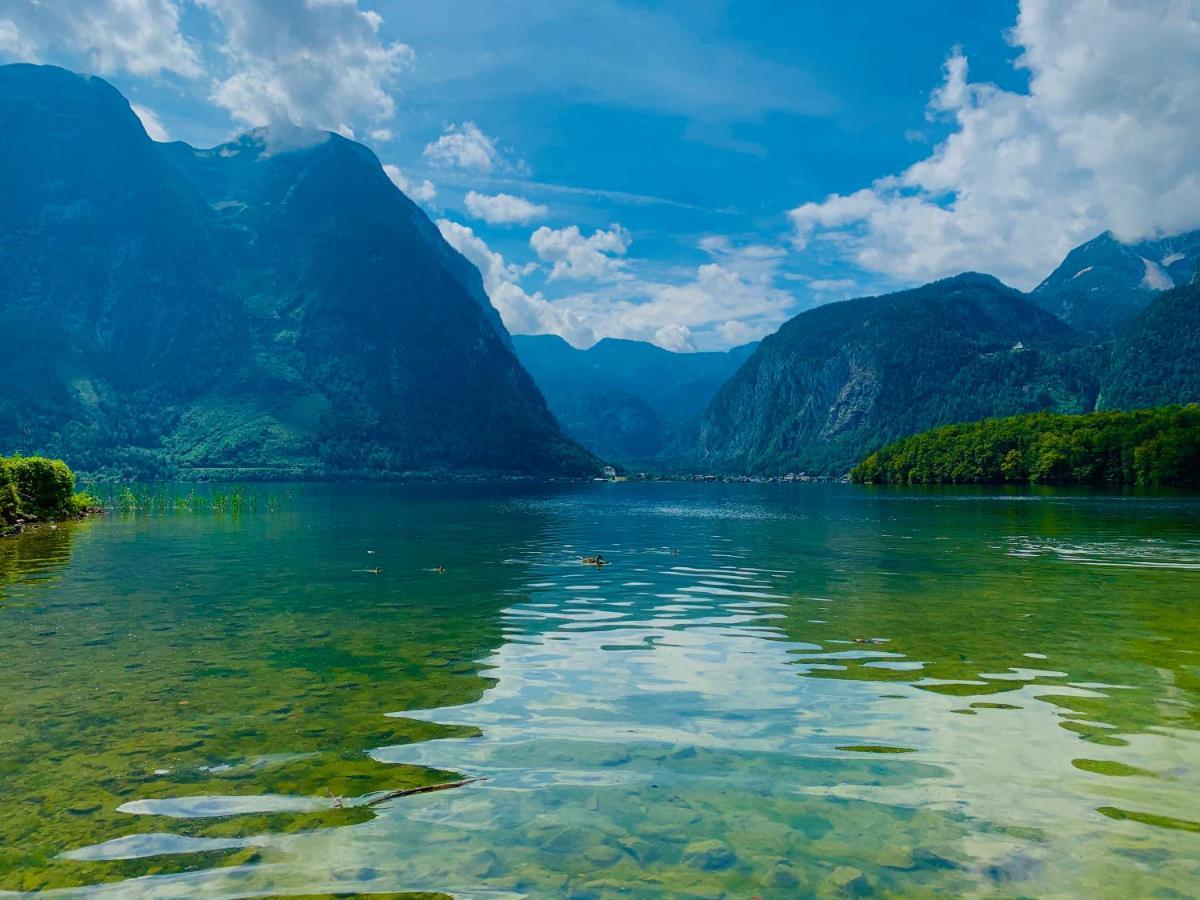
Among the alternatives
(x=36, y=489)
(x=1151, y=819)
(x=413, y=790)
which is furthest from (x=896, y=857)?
A: (x=36, y=489)

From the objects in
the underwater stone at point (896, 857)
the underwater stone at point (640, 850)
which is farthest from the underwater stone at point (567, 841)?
the underwater stone at point (896, 857)

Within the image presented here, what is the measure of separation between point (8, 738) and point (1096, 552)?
57169mm

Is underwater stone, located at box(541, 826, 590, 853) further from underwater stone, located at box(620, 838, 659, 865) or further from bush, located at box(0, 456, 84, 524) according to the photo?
bush, located at box(0, 456, 84, 524)

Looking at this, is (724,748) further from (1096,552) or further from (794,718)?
(1096,552)

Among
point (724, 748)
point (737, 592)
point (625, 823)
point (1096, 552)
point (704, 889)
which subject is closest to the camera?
point (704, 889)

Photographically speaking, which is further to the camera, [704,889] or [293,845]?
[293,845]

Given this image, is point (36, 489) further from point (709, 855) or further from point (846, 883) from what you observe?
point (846, 883)

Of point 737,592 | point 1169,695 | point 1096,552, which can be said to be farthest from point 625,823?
point 1096,552

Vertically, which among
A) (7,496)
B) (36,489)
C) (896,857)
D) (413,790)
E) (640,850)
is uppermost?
(36,489)

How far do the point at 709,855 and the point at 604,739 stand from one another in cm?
542

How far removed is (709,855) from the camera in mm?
10508

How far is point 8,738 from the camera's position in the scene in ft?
50.8

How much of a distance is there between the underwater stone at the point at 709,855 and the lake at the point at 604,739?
0.11ft

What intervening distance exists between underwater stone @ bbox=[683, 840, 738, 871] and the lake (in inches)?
1.3
